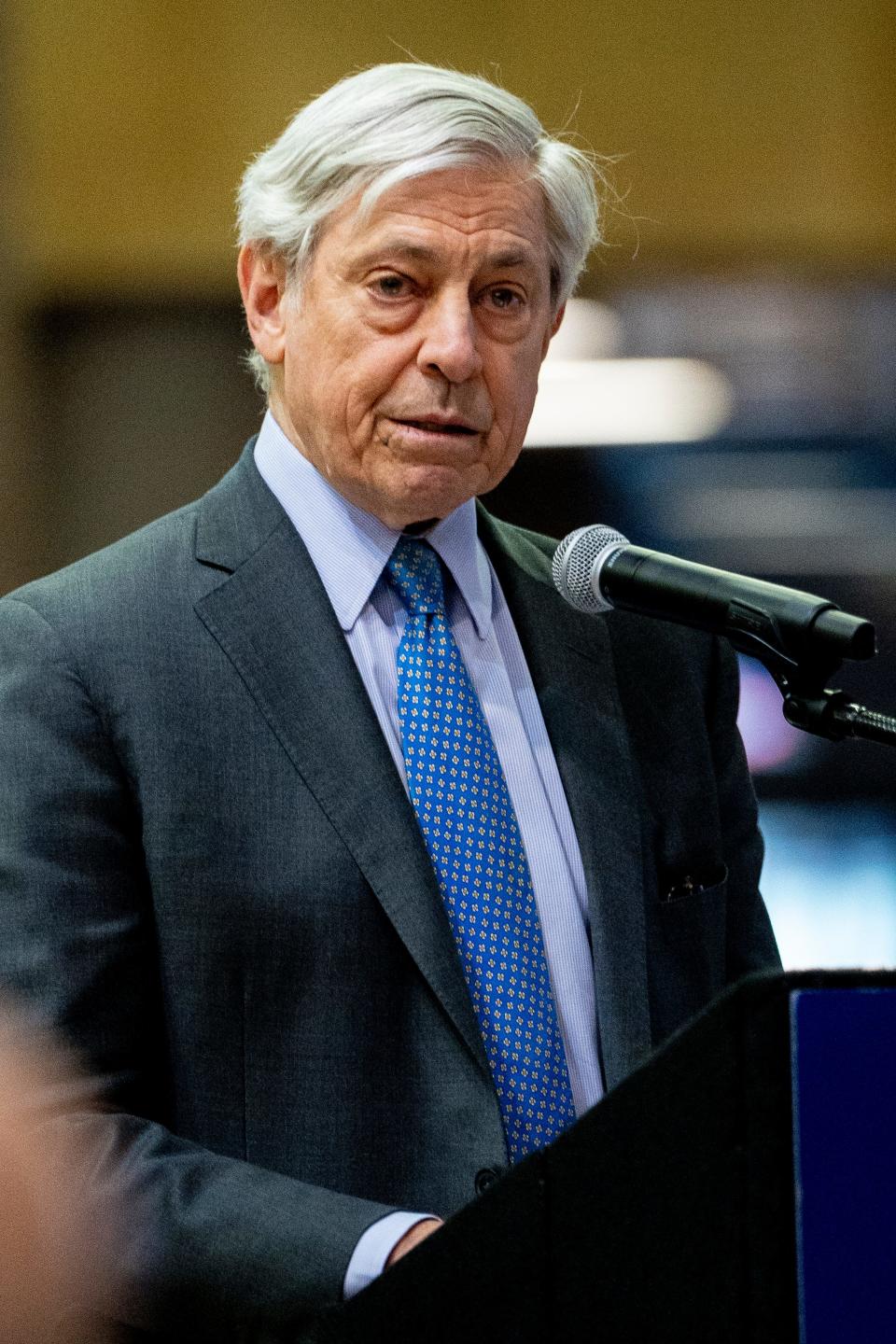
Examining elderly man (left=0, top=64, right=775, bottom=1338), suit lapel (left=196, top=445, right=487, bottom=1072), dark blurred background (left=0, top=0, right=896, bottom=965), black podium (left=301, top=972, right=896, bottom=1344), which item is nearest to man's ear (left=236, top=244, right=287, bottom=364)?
elderly man (left=0, top=64, right=775, bottom=1338)

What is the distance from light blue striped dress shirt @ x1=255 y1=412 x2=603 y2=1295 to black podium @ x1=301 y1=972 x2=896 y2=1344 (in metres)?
0.54

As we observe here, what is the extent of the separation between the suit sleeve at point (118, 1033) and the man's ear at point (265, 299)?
13.7 inches

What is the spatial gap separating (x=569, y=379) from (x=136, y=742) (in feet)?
7.45

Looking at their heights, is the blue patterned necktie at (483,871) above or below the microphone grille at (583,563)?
below

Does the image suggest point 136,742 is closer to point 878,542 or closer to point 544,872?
point 544,872

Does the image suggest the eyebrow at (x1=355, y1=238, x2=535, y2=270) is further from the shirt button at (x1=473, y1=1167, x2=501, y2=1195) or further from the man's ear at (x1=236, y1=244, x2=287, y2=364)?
the shirt button at (x1=473, y1=1167, x2=501, y2=1195)

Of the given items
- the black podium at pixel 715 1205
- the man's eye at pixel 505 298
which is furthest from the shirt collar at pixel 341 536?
the black podium at pixel 715 1205

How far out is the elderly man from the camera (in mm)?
1341

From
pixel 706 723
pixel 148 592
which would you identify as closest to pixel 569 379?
pixel 706 723

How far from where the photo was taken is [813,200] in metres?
3.59

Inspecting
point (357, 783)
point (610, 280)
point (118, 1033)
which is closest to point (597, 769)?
point (357, 783)

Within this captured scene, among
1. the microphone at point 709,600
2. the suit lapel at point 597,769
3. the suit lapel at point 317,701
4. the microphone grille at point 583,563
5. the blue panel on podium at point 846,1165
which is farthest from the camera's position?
the suit lapel at point 597,769

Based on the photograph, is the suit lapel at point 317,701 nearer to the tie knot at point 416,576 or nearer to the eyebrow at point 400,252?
the tie knot at point 416,576

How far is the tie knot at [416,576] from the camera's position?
5.09 feet
